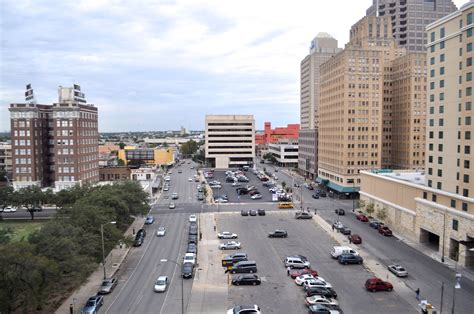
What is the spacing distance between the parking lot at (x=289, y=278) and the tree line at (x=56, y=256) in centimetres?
1396

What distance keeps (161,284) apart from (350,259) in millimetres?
21463

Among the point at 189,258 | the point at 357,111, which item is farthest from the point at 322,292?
the point at 357,111

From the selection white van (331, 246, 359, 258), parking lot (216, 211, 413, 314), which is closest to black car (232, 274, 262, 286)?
parking lot (216, 211, 413, 314)

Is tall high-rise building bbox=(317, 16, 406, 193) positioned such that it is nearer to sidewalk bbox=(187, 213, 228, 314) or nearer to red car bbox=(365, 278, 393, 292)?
sidewalk bbox=(187, 213, 228, 314)

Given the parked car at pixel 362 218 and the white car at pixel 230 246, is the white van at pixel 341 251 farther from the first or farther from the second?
the parked car at pixel 362 218

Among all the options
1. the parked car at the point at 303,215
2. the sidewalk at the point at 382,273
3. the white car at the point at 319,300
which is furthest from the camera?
the parked car at the point at 303,215

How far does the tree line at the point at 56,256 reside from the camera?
28984 millimetres

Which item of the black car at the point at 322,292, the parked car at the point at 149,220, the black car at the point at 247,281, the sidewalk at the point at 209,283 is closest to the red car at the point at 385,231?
the sidewalk at the point at 209,283

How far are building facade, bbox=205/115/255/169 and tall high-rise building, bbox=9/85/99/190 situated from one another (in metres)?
68.8

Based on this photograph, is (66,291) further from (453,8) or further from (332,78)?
(453,8)

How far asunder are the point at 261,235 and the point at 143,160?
119503 mm

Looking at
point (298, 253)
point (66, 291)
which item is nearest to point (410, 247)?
point (298, 253)

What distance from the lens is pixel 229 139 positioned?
16238 centimetres

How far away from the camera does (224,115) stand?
6437 inches
